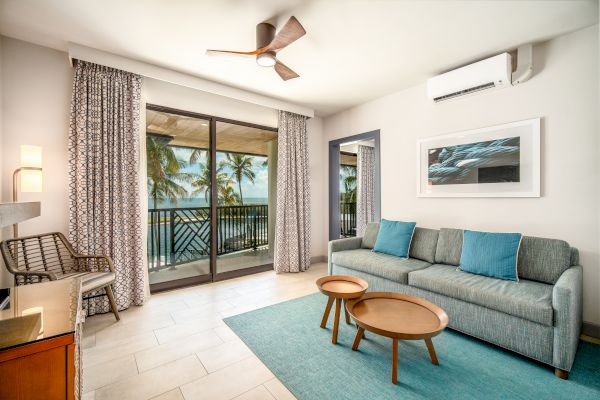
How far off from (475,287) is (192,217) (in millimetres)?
4083

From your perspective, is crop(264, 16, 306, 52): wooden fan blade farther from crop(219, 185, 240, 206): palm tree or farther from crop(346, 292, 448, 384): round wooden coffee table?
crop(219, 185, 240, 206): palm tree

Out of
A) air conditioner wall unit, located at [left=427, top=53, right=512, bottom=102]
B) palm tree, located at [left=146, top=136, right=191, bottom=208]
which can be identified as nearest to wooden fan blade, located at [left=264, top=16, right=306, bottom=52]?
air conditioner wall unit, located at [left=427, top=53, right=512, bottom=102]

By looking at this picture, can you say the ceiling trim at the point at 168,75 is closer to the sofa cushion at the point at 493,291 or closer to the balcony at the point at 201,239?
the balcony at the point at 201,239

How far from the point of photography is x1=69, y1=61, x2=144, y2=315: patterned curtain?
260 cm

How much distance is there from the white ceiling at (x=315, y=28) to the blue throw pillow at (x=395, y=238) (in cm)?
188

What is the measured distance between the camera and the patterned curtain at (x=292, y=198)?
420 cm

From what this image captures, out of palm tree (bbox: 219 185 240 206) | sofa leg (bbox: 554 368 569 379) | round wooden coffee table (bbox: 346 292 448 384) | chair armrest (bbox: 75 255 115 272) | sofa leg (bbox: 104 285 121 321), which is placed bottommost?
sofa leg (bbox: 554 368 569 379)

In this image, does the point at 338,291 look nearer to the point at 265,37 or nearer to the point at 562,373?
the point at 562,373

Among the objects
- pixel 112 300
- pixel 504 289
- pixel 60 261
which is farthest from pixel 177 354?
pixel 504 289

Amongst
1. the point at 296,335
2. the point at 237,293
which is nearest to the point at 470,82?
the point at 296,335

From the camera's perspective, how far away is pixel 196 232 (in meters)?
4.56

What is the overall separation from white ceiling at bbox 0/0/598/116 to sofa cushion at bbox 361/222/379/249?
6.61ft

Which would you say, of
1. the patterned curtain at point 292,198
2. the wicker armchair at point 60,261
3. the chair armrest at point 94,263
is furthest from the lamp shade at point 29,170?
the patterned curtain at point 292,198

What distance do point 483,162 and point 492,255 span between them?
1.08 meters
